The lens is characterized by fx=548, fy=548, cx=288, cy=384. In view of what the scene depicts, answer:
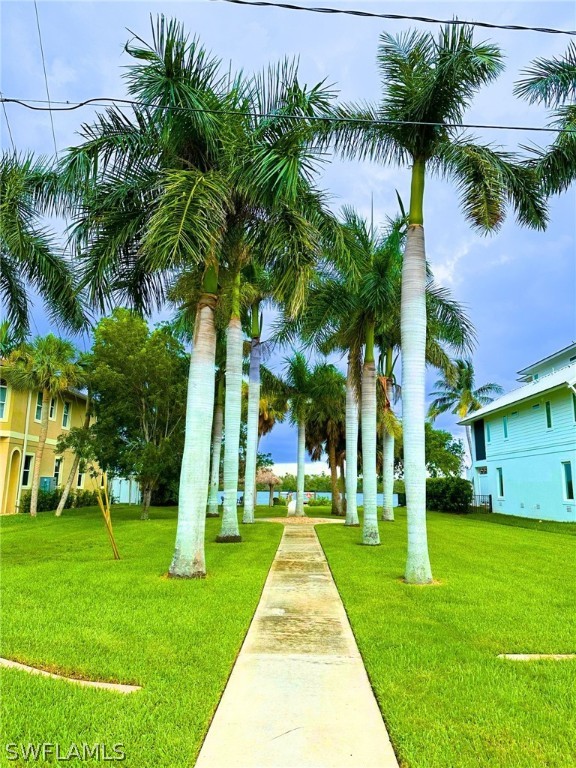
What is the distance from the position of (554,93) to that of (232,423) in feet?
36.2

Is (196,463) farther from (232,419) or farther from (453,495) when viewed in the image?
(453,495)

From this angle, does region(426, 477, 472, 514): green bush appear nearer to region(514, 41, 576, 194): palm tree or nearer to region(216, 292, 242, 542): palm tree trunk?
region(216, 292, 242, 542): palm tree trunk

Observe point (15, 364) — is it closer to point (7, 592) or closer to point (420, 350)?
point (7, 592)

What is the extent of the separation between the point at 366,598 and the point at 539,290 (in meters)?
21.5

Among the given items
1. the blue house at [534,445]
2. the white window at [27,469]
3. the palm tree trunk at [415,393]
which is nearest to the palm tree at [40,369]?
the white window at [27,469]

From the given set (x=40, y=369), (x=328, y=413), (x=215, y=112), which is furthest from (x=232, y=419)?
(x=328, y=413)

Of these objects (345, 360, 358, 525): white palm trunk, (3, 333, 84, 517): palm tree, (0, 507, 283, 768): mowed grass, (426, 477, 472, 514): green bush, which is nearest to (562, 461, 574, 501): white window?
(426, 477, 472, 514): green bush

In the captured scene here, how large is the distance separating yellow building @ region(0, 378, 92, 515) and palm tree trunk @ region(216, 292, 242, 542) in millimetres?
13434

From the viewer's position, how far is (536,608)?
286 inches

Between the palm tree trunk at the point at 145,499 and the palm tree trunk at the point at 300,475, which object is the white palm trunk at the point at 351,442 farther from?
the palm tree trunk at the point at 145,499

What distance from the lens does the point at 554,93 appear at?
38.9ft

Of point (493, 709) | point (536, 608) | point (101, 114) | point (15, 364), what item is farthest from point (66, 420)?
point (493, 709)

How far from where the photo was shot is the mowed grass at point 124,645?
361 cm

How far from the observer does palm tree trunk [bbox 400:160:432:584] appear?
9117 mm
